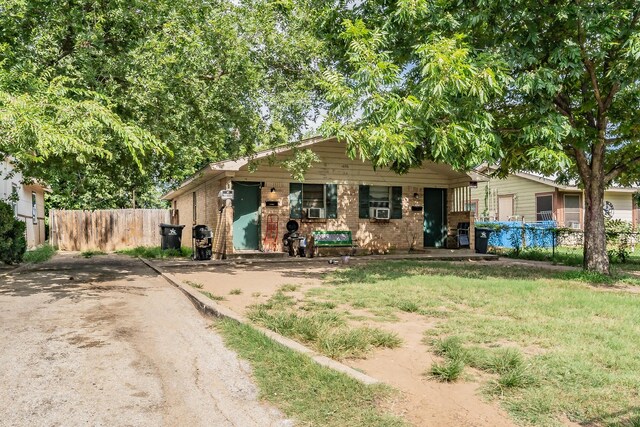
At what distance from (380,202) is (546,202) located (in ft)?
40.7

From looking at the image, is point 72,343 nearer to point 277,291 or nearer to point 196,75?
point 277,291

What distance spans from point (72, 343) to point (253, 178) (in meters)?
10.8

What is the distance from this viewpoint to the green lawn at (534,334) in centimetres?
329

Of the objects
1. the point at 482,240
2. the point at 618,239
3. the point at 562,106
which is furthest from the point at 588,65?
the point at 618,239

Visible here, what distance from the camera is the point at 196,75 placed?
32.8 feet

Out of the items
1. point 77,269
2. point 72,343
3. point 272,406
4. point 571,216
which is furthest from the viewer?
point 571,216

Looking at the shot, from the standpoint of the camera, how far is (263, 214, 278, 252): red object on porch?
51.5 ft

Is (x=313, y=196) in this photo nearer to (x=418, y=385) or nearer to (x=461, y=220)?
(x=461, y=220)

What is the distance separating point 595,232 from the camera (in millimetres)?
10547

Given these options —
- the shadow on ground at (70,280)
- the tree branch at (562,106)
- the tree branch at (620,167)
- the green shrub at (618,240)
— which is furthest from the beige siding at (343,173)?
the tree branch at (562,106)

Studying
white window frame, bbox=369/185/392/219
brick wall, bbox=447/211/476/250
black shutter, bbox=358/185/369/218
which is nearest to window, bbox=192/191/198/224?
black shutter, bbox=358/185/369/218

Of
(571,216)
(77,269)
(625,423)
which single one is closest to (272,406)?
(625,423)

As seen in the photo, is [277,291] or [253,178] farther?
[253,178]

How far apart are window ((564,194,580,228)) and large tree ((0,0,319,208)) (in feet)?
59.9
